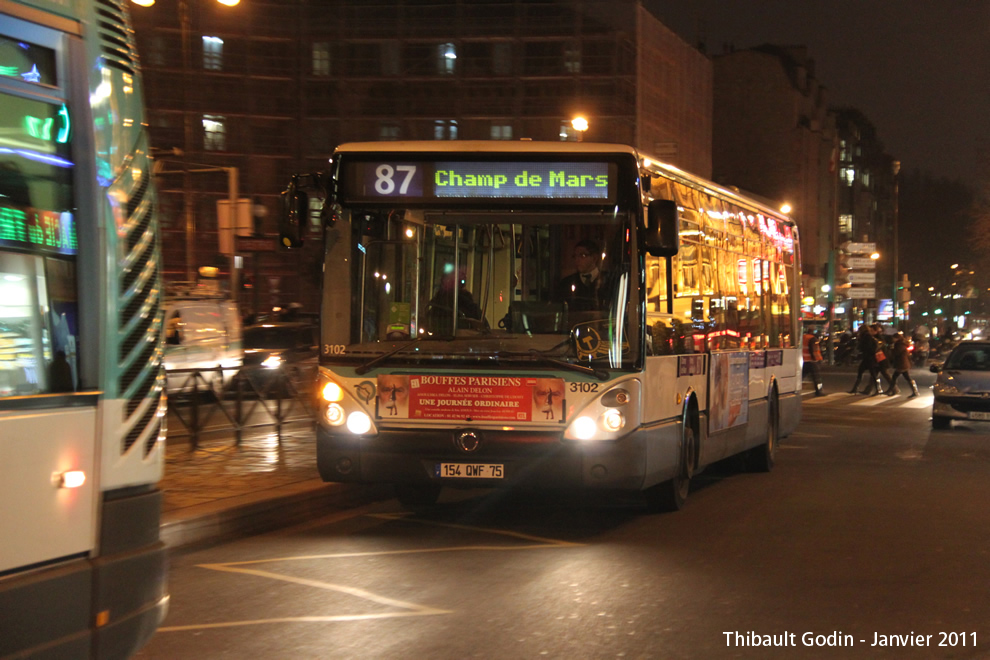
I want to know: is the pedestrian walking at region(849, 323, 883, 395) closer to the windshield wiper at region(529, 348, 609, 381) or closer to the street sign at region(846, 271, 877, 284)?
the street sign at region(846, 271, 877, 284)

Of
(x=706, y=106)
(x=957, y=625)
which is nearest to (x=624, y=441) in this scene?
(x=957, y=625)

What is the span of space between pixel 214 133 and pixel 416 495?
42.8 m

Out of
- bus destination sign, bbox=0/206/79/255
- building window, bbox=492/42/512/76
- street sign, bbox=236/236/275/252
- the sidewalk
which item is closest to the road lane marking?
the sidewalk

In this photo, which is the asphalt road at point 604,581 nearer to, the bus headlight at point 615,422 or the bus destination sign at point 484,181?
the bus headlight at point 615,422

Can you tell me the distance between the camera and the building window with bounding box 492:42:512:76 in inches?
2084

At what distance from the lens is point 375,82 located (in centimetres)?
5309

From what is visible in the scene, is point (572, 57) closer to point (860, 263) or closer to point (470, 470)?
point (860, 263)

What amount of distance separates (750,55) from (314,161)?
3924cm

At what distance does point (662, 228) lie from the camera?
8789 millimetres

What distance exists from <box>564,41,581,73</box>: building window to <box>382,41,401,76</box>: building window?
7.66m

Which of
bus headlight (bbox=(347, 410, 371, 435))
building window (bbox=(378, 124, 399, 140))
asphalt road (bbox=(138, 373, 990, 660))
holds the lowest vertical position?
asphalt road (bbox=(138, 373, 990, 660))

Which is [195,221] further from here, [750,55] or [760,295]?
[750,55]

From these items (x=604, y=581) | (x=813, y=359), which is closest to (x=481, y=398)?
(x=604, y=581)

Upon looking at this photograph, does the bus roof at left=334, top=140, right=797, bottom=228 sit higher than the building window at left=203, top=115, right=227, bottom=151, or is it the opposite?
the building window at left=203, top=115, right=227, bottom=151
